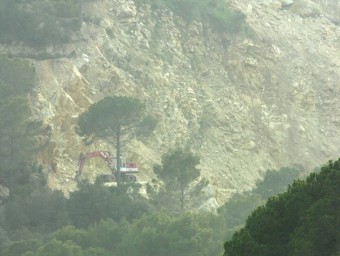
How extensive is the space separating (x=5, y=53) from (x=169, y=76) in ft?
37.3

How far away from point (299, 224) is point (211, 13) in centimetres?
5097

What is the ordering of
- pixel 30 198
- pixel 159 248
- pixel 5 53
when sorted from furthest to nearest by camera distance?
pixel 5 53, pixel 30 198, pixel 159 248

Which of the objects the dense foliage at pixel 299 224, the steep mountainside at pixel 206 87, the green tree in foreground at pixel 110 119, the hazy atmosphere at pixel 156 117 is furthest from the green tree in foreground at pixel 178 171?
the dense foliage at pixel 299 224

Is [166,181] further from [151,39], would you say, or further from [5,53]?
[151,39]

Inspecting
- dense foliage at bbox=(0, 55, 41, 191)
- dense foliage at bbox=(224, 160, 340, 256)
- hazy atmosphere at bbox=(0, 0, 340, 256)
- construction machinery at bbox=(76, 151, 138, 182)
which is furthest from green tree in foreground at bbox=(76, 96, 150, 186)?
dense foliage at bbox=(224, 160, 340, 256)

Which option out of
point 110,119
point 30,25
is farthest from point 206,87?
point 110,119

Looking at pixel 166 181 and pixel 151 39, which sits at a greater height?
pixel 151 39

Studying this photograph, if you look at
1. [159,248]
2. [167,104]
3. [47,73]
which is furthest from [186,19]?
[159,248]

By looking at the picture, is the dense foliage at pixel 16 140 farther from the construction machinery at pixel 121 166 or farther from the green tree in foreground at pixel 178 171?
the green tree in foreground at pixel 178 171

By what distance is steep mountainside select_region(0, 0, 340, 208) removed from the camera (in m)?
49.6

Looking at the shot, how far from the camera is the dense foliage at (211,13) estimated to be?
2520 inches

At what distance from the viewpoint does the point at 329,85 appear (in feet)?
213

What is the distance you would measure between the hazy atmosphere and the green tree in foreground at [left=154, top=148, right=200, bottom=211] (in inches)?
2.6

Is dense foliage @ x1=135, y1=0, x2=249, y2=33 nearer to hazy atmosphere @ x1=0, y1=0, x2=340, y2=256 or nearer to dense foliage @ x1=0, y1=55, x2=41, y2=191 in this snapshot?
hazy atmosphere @ x1=0, y1=0, x2=340, y2=256
